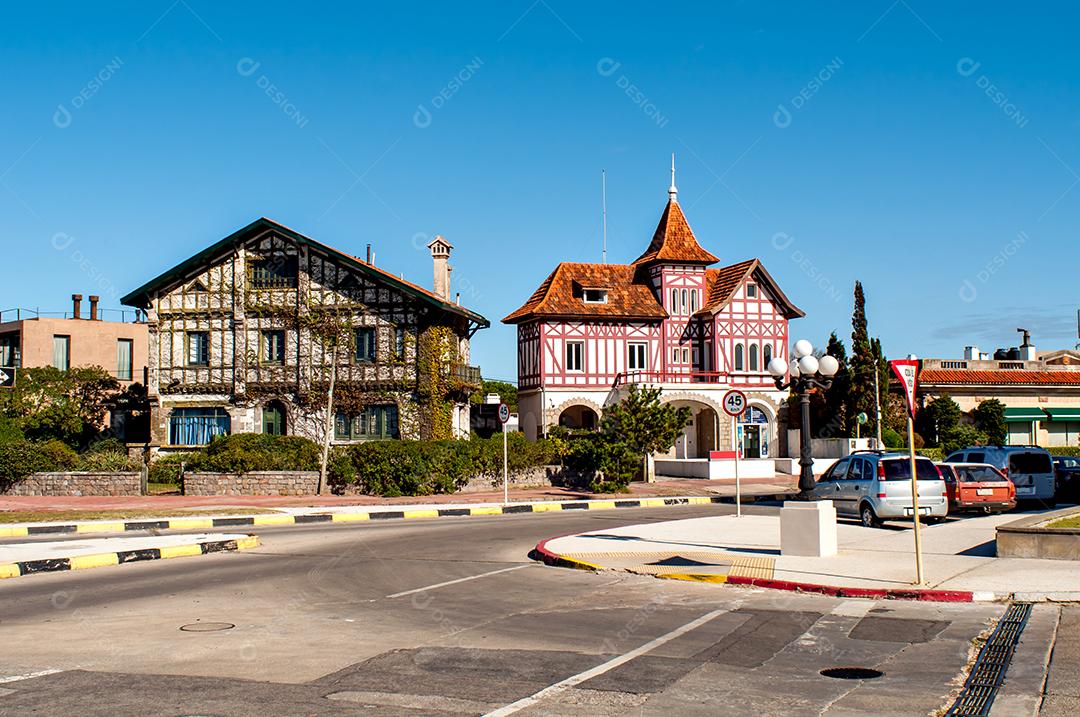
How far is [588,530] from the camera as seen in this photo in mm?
22656

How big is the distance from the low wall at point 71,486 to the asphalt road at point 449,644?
722 inches

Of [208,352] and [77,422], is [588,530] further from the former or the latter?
[77,422]

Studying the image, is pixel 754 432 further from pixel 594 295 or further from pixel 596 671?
pixel 596 671

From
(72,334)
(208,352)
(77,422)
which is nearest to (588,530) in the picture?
(208,352)

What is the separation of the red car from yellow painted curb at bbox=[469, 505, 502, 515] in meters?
11.7

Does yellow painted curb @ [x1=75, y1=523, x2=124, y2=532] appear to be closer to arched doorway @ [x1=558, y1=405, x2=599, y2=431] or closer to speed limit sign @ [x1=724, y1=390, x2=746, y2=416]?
speed limit sign @ [x1=724, y1=390, x2=746, y2=416]

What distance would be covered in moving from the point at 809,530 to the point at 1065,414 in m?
46.8

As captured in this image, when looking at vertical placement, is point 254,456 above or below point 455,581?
above

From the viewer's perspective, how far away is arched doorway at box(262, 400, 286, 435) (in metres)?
43.5

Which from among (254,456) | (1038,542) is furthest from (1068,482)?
(254,456)

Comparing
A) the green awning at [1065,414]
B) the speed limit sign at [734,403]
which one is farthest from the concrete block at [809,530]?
the green awning at [1065,414]

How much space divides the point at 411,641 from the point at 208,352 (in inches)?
1412

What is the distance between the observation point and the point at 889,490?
2120 centimetres

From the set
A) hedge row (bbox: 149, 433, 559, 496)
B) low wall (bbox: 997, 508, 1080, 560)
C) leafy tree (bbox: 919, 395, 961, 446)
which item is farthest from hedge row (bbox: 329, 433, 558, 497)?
leafy tree (bbox: 919, 395, 961, 446)
